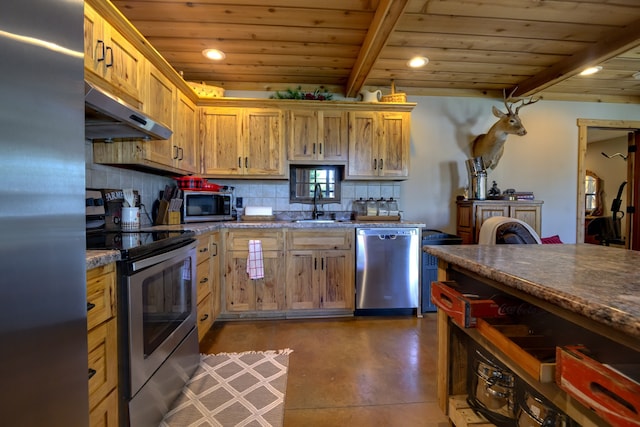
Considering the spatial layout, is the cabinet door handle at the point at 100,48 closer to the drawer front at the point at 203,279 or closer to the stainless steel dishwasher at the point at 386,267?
the drawer front at the point at 203,279

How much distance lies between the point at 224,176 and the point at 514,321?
2776mm

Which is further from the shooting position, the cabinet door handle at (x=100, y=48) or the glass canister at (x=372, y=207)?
the glass canister at (x=372, y=207)

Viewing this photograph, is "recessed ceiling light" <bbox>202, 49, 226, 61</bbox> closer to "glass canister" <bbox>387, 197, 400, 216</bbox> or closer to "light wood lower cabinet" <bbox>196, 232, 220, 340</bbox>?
"light wood lower cabinet" <bbox>196, 232, 220, 340</bbox>

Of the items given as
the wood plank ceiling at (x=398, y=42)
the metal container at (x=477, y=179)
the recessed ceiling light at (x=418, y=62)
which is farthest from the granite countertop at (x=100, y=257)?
the metal container at (x=477, y=179)

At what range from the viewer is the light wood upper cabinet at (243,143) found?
3047 mm

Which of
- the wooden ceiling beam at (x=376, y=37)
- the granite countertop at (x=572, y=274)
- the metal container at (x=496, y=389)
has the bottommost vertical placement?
the metal container at (x=496, y=389)

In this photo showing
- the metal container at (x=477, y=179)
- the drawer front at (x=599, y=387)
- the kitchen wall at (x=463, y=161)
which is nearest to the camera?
the drawer front at (x=599, y=387)

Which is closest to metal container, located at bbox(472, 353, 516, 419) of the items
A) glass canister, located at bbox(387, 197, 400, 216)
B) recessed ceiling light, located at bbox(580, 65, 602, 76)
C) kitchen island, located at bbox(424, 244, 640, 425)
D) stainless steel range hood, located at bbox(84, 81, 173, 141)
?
kitchen island, located at bbox(424, 244, 640, 425)

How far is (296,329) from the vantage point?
2.56m

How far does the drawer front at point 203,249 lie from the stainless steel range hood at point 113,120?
806mm

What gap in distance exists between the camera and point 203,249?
89.1 inches

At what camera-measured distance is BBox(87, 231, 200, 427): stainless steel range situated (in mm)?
1207

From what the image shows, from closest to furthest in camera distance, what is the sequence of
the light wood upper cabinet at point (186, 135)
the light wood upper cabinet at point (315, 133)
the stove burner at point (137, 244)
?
the stove burner at point (137, 244) < the light wood upper cabinet at point (186, 135) < the light wood upper cabinet at point (315, 133)

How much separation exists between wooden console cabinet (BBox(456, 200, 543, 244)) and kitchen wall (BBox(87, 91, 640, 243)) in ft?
1.40
